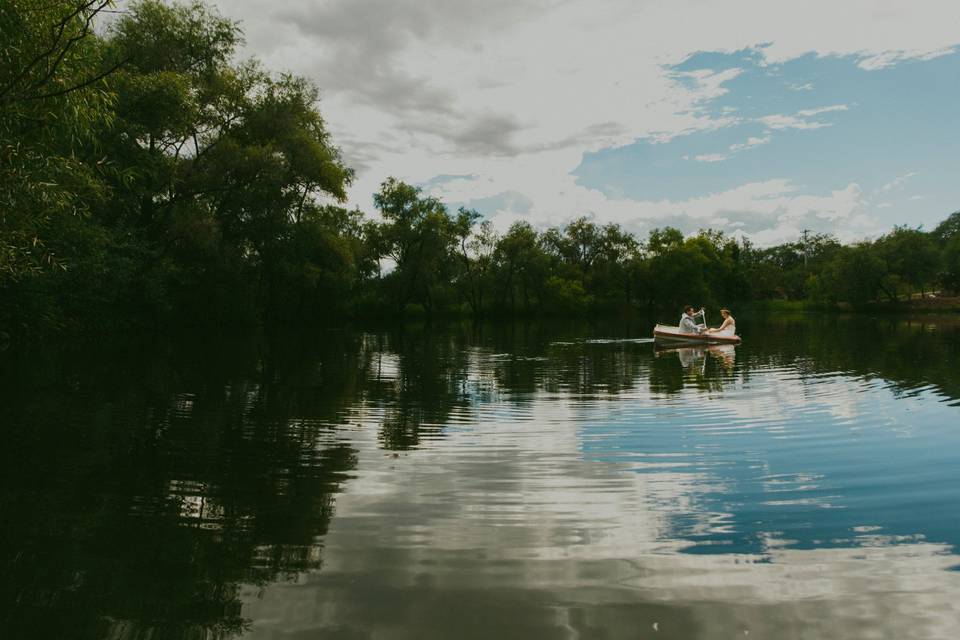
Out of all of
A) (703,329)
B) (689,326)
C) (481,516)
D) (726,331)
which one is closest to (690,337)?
(689,326)

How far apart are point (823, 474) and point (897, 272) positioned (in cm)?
11003

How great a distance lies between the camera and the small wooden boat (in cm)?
3366

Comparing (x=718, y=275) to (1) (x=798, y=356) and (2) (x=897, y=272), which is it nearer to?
(2) (x=897, y=272)

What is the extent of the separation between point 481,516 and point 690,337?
29.1 m

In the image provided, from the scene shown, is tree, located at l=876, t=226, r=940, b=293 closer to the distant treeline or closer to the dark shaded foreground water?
the distant treeline

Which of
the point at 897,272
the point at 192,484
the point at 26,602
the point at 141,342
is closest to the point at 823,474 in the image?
the point at 192,484

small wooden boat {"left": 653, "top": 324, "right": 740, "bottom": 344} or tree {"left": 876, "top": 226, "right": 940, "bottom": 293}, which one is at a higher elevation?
tree {"left": 876, "top": 226, "right": 940, "bottom": 293}

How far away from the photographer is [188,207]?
129 feet

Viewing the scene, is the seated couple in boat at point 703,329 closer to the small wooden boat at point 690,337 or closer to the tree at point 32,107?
the small wooden boat at point 690,337

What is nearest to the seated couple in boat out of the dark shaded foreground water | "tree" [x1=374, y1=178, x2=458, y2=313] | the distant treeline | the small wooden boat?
the small wooden boat

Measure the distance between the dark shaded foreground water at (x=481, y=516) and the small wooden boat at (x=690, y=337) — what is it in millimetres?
18122

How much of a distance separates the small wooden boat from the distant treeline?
975 inches

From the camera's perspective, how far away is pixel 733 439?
1054 cm

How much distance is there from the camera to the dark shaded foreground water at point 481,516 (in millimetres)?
4559
